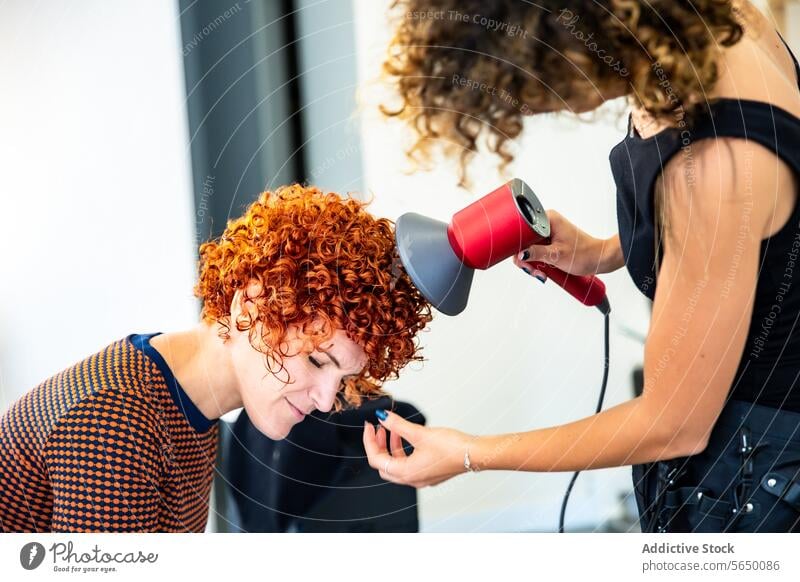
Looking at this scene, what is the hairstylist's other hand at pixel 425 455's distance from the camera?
864 mm

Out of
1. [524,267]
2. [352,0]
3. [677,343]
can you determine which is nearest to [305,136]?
[352,0]

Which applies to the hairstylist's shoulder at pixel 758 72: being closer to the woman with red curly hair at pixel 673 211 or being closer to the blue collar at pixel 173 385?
the woman with red curly hair at pixel 673 211

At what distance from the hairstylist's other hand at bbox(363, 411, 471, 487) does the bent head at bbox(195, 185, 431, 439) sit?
6 centimetres

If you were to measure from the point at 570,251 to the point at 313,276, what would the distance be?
24cm

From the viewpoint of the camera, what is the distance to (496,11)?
81 cm

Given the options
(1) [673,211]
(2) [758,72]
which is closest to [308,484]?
(1) [673,211]

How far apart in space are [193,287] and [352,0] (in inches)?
11.9

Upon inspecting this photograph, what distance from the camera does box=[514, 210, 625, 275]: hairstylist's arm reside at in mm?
883

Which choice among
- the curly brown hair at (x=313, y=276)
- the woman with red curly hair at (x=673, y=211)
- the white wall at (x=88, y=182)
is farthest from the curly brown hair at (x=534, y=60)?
the white wall at (x=88, y=182)

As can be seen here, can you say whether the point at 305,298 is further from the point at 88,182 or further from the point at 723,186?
the point at 723,186

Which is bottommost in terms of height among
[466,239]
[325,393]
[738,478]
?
[738,478]

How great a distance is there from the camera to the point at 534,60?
0.84 meters

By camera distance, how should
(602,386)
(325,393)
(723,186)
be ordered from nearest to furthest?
(723,186)
(325,393)
(602,386)

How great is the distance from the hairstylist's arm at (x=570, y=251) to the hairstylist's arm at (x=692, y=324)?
4.1 inches
